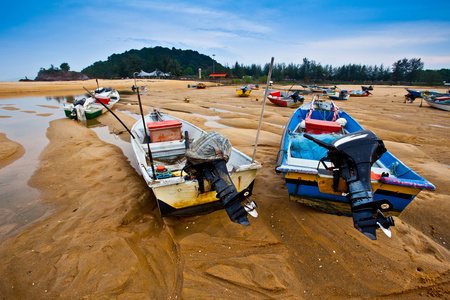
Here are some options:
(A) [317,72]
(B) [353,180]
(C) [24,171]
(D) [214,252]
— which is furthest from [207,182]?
(A) [317,72]

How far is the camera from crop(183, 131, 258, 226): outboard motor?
8.75 feet

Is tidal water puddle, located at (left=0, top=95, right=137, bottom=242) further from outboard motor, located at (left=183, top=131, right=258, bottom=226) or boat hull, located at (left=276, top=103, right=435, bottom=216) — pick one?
boat hull, located at (left=276, top=103, right=435, bottom=216)

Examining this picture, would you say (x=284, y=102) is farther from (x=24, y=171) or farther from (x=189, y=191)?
(x=24, y=171)

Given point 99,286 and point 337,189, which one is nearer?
point 99,286

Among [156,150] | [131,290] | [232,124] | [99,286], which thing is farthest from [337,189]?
[232,124]

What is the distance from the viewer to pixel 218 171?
119 inches

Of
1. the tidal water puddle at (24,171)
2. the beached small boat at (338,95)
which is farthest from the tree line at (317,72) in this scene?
the tidal water puddle at (24,171)

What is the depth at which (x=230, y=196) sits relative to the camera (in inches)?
106

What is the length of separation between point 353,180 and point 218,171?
1778mm

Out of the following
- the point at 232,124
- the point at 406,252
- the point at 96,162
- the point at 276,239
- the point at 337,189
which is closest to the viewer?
the point at 337,189

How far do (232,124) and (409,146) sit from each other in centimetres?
790

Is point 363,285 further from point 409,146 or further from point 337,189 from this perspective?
point 409,146

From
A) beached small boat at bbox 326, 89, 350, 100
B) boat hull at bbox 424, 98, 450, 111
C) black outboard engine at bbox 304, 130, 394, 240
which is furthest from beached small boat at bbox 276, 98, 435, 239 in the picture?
beached small boat at bbox 326, 89, 350, 100

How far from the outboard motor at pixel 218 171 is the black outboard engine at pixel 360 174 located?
47.1 inches
